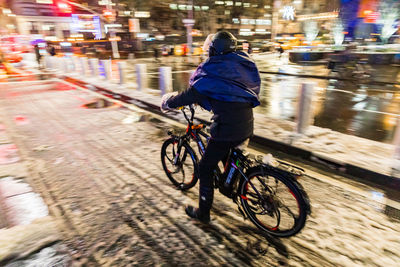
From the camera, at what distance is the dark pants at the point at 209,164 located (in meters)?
2.62

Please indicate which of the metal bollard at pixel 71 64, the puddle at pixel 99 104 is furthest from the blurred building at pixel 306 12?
the puddle at pixel 99 104

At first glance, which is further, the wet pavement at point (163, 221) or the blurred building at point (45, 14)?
the blurred building at point (45, 14)

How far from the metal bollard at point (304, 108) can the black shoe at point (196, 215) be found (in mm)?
3326

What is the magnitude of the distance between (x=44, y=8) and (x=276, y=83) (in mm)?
43409

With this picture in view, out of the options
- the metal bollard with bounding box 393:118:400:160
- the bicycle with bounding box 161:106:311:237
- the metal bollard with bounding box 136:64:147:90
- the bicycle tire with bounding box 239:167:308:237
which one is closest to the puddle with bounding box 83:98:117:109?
the metal bollard with bounding box 136:64:147:90

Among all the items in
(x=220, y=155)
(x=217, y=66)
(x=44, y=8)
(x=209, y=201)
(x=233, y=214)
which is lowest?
(x=233, y=214)

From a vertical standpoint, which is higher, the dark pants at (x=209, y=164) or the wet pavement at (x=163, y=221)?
the dark pants at (x=209, y=164)

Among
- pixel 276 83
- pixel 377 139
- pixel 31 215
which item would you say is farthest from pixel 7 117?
pixel 276 83

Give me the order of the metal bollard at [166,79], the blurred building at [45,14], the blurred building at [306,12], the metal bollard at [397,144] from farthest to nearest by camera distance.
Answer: the blurred building at [306,12] < the blurred building at [45,14] < the metal bollard at [166,79] < the metal bollard at [397,144]

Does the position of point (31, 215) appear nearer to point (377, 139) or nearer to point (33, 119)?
point (33, 119)

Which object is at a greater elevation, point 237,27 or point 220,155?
point 237,27

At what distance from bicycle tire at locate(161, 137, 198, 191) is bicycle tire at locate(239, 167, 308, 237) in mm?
807

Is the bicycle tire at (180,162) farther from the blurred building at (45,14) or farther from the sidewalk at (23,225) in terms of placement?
the blurred building at (45,14)

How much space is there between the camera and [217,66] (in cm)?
229
